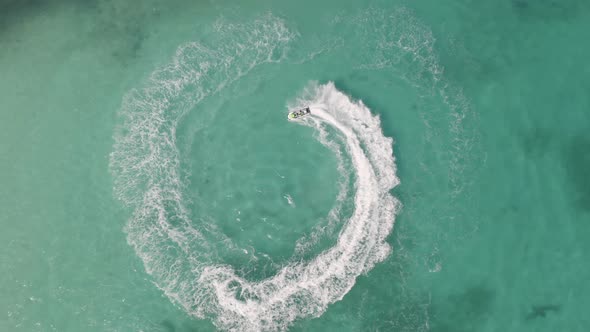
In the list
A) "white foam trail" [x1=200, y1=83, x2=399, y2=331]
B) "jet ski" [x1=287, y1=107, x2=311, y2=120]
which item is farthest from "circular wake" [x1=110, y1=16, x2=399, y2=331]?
"jet ski" [x1=287, y1=107, x2=311, y2=120]

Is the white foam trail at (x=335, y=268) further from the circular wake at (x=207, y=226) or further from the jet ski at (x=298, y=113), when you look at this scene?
the jet ski at (x=298, y=113)

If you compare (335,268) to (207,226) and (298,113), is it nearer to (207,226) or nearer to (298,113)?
(207,226)

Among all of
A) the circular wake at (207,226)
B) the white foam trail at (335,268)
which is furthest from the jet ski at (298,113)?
the white foam trail at (335,268)

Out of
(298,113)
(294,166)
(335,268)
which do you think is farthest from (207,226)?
(298,113)

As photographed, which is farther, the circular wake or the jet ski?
the jet ski

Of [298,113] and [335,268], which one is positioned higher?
[298,113]

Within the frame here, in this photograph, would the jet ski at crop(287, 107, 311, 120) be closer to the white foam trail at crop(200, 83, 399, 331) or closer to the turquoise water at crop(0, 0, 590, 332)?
the turquoise water at crop(0, 0, 590, 332)

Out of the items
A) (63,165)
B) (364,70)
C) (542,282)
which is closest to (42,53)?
(63,165)
